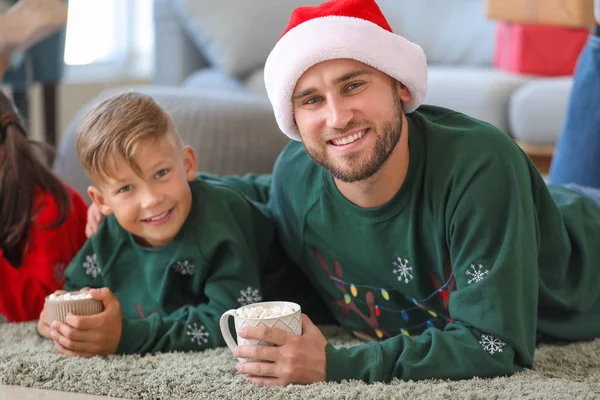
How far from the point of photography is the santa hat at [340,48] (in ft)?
4.48

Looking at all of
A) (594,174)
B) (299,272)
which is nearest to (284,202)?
(299,272)

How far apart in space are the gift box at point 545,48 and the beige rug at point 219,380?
7.23ft

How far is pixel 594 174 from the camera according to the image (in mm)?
2064

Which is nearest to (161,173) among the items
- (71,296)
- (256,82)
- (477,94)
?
(71,296)

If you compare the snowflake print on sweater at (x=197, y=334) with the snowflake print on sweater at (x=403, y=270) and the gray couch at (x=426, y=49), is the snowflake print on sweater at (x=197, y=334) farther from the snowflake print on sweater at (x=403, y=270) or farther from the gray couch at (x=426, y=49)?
the gray couch at (x=426, y=49)

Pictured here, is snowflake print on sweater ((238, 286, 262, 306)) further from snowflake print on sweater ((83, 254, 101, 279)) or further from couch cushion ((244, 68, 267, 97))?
couch cushion ((244, 68, 267, 97))

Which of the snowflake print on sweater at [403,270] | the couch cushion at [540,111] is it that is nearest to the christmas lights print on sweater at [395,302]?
the snowflake print on sweater at [403,270]

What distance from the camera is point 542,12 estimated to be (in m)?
3.49

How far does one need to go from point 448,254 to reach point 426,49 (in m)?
2.65

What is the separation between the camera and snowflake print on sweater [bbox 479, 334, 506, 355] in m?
1.31

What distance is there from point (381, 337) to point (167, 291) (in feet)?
1.35

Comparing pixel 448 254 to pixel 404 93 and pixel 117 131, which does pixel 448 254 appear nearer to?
pixel 404 93

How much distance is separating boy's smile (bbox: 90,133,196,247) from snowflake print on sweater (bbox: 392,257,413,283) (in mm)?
408

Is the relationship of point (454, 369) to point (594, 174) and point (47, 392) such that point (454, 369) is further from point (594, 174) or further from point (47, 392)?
point (594, 174)
